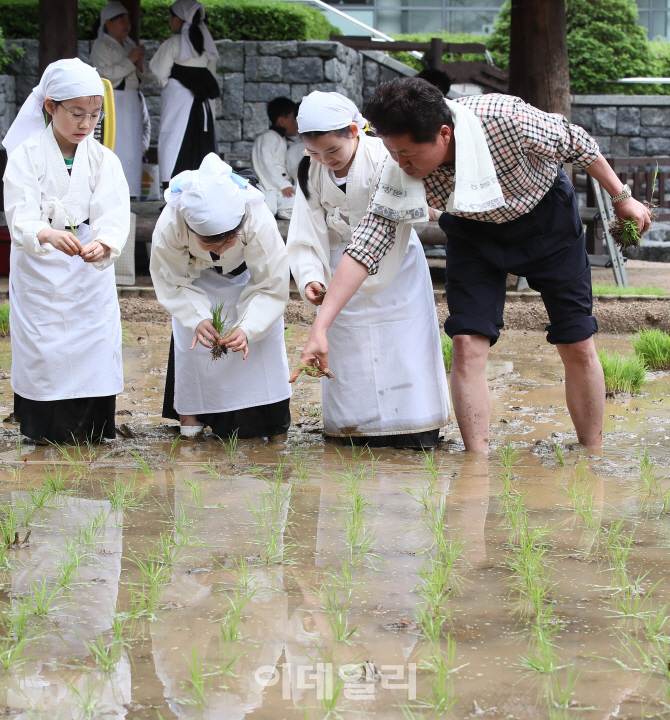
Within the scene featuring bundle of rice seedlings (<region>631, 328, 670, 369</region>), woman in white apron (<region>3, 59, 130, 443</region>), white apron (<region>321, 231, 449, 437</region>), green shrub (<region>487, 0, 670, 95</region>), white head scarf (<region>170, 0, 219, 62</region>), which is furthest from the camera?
green shrub (<region>487, 0, 670, 95</region>)

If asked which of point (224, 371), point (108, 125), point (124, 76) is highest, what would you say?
point (124, 76)

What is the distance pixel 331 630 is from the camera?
6.71 feet

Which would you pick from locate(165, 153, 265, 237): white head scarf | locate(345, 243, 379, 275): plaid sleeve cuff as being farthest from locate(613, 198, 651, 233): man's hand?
locate(165, 153, 265, 237): white head scarf

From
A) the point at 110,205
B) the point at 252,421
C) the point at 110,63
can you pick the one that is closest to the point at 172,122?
the point at 110,63

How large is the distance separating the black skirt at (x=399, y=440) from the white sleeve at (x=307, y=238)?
0.62 m

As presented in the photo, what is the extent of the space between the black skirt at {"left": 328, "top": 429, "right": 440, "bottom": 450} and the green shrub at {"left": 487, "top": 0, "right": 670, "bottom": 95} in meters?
10.7

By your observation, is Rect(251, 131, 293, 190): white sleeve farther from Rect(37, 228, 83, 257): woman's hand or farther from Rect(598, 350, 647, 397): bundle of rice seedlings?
Rect(37, 228, 83, 257): woman's hand

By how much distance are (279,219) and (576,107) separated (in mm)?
5900

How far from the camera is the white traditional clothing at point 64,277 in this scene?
148 inches

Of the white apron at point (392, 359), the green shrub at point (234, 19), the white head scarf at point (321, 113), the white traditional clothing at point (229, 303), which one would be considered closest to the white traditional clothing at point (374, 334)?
the white apron at point (392, 359)

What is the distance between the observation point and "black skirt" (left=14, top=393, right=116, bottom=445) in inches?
154

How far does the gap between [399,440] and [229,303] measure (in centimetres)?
90

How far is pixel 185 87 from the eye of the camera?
9266mm

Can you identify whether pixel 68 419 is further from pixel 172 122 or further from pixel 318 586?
pixel 172 122
